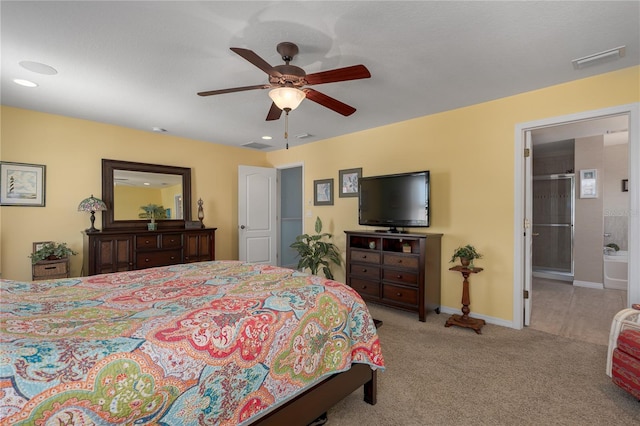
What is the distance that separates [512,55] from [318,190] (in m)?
3.23

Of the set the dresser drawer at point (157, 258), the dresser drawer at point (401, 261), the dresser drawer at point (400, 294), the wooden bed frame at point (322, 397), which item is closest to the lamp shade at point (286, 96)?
the wooden bed frame at point (322, 397)

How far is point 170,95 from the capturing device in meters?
2.99

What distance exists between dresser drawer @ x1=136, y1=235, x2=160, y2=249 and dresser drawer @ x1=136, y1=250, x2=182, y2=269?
0.30ft

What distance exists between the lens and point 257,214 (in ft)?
17.6

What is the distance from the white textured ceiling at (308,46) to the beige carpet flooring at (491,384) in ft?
7.87

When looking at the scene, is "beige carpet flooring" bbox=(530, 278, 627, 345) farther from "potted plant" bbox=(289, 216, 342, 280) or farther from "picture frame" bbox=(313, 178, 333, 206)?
"picture frame" bbox=(313, 178, 333, 206)

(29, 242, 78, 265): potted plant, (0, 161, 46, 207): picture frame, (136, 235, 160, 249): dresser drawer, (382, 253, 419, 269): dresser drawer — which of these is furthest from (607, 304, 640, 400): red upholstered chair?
(0, 161, 46, 207): picture frame

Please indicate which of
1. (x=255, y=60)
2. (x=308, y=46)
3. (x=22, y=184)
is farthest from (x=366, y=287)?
(x=22, y=184)

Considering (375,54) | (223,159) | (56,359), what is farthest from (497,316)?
(223,159)

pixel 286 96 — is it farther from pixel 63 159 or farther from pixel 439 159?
pixel 63 159

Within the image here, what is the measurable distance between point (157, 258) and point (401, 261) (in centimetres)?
317

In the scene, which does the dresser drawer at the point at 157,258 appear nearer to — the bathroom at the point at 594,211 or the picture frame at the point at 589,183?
the bathroom at the point at 594,211

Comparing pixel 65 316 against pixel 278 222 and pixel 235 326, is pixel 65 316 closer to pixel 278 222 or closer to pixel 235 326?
pixel 235 326

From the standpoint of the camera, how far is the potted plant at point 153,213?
4.16 meters
